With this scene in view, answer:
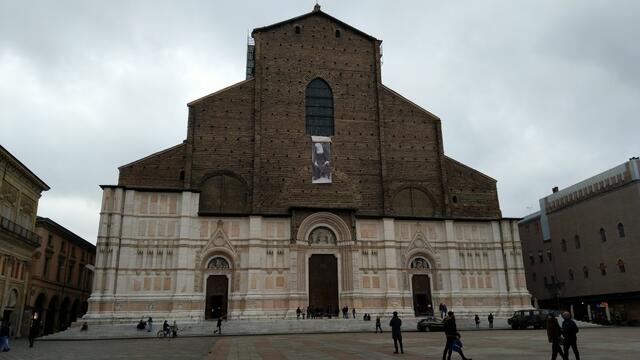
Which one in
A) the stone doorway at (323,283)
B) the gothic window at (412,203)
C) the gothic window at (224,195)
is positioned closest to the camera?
the stone doorway at (323,283)

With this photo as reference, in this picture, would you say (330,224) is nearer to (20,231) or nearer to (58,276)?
(20,231)

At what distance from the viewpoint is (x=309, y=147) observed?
117 feet

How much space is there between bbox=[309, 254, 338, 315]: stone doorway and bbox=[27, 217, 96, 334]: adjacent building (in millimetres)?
15074

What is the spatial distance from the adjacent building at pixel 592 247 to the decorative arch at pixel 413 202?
47.1 ft

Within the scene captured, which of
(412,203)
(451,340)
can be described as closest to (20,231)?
(412,203)

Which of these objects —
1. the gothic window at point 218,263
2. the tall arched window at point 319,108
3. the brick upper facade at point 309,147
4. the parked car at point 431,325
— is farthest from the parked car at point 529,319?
the gothic window at point 218,263

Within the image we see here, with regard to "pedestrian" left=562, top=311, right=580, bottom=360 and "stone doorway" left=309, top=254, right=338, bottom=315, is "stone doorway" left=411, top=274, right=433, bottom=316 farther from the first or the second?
"pedestrian" left=562, top=311, right=580, bottom=360

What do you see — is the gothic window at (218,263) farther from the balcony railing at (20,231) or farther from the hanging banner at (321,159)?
the balcony railing at (20,231)

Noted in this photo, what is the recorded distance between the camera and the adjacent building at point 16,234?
28.0 meters

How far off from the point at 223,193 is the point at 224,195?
157mm

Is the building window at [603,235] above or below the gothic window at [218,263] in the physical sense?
above

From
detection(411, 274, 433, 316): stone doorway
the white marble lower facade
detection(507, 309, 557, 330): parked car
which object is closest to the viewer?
detection(507, 309, 557, 330): parked car

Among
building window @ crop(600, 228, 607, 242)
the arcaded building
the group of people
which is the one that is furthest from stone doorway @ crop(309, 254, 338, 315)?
the group of people

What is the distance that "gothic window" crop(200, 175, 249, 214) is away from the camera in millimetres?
33094
